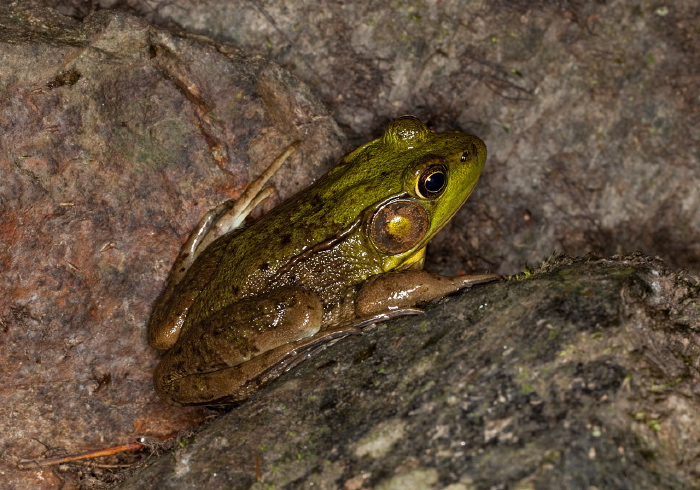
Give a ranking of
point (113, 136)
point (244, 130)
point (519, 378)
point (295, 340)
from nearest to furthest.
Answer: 1. point (519, 378)
2. point (295, 340)
3. point (113, 136)
4. point (244, 130)

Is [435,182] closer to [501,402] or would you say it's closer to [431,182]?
[431,182]

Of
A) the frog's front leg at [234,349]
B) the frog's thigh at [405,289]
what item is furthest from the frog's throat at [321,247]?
the frog's thigh at [405,289]

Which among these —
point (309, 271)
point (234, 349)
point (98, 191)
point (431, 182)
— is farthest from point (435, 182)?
point (98, 191)

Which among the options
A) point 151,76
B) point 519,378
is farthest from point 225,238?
point 519,378

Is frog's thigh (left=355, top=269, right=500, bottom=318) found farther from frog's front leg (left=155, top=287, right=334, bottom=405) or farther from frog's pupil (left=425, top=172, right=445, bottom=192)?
frog's pupil (left=425, top=172, right=445, bottom=192)

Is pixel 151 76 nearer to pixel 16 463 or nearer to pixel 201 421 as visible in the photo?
pixel 201 421

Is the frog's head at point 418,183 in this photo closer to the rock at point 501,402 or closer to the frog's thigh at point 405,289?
the frog's thigh at point 405,289
